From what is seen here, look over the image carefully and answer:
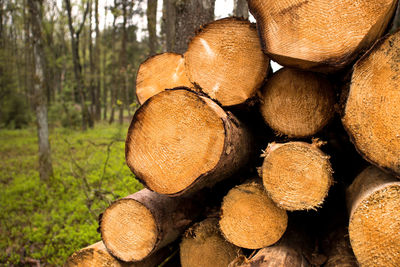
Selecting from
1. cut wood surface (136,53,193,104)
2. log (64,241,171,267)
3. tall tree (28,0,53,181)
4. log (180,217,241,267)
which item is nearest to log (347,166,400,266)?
log (180,217,241,267)

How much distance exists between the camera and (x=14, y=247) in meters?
4.13

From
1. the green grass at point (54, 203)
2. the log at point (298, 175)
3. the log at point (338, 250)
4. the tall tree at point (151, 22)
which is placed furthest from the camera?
the tall tree at point (151, 22)

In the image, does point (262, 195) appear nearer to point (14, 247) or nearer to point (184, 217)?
point (184, 217)

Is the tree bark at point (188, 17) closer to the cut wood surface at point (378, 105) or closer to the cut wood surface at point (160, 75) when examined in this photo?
the cut wood surface at point (160, 75)

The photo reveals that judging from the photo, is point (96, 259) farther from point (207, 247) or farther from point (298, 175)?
point (298, 175)

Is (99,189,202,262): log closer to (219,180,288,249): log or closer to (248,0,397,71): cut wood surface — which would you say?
(219,180,288,249): log

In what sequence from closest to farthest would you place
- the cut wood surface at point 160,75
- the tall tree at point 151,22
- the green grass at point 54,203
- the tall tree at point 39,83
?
the cut wood surface at point 160,75 → the green grass at point 54,203 → the tall tree at point 39,83 → the tall tree at point 151,22

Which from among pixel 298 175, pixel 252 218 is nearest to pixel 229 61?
pixel 298 175

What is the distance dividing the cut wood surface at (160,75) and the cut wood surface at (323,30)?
77cm

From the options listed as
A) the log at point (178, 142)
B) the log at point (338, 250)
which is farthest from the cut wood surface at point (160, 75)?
the log at point (338, 250)

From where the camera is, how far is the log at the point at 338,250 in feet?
5.24

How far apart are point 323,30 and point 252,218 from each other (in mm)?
1115

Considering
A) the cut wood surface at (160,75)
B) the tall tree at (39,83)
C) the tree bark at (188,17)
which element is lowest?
the tall tree at (39,83)

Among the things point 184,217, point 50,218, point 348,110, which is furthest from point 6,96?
point 348,110
